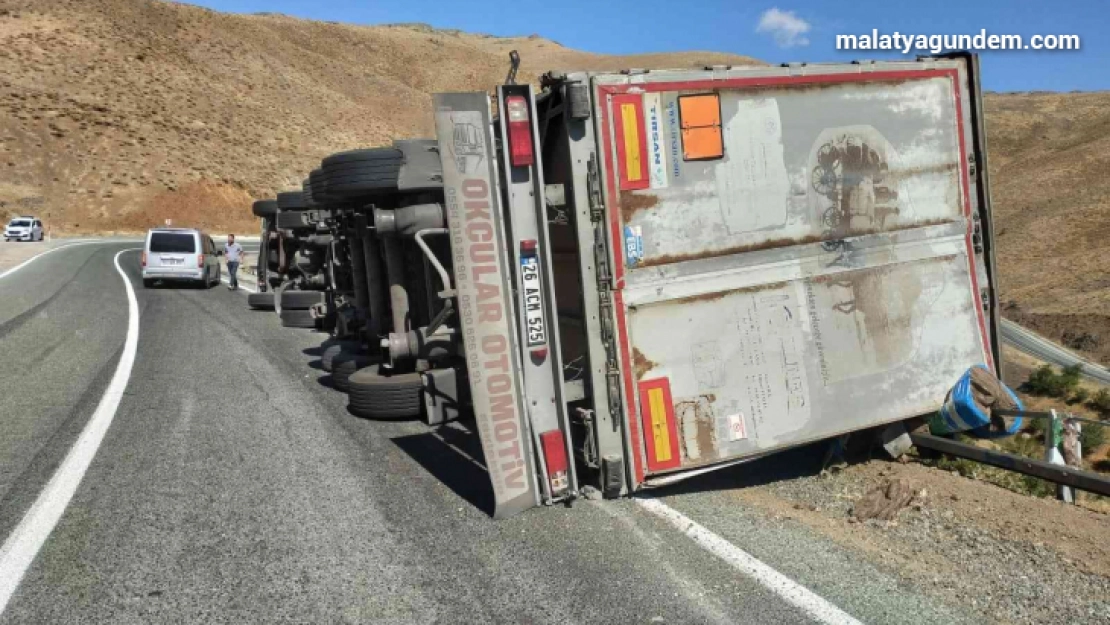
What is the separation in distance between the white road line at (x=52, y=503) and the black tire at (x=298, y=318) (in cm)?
455

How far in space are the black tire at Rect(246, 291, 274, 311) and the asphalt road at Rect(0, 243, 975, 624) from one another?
7877 millimetres

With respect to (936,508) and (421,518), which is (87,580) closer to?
(421,518)

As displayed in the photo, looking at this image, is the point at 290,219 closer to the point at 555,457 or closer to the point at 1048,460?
the point at 555,457

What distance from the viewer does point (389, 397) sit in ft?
23.3

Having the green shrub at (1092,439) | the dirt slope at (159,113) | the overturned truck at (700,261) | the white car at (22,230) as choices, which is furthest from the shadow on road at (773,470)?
the dirt slope at (159,113)

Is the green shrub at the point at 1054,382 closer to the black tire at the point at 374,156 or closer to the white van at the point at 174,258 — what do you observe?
the black tire at the point at 374,156

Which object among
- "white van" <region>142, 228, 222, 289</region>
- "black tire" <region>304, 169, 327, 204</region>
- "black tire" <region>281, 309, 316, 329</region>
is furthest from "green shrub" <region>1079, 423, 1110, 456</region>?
"white van" <region>142, 228, 222, 289</region>

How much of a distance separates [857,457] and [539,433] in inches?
105

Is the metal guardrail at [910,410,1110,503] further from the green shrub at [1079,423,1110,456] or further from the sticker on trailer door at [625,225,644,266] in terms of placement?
the green shrub at [1079,423,1110,456]

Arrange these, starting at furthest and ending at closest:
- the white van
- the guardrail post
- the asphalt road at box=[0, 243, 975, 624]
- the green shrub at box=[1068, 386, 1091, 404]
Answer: the white van, the green shrub at box=[1068, 386, 1091, 404], the guardrail post, the asphalt road at box=[0, 243, 975, 624]

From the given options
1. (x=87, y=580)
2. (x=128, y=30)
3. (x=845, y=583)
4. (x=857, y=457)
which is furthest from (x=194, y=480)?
(x=128, y=30)

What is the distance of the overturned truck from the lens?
490cm

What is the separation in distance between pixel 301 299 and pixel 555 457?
9104mm

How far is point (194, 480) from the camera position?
5.57 meters
